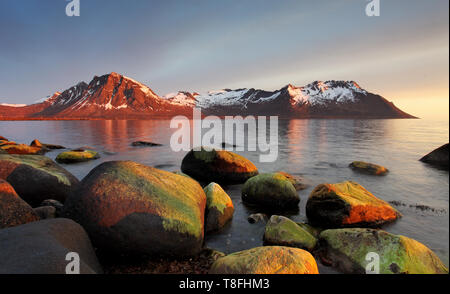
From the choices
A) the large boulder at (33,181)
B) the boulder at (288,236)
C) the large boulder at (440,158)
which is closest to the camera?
the boulder at (288,236)

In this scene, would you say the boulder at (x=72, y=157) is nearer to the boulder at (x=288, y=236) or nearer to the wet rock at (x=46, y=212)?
the wet rock at (x=46, y=212)

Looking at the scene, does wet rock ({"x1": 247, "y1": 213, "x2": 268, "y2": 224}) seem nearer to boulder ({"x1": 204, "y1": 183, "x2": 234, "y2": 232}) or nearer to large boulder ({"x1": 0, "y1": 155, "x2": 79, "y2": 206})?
boulder ({"x1": 204, "y1": 183, "x2": 234, "y2": 232})

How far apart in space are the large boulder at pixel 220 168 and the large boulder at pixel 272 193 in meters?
3.30

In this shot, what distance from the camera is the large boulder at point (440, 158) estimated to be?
19.6m

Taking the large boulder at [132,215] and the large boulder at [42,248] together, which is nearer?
the large boulder at [42,248]

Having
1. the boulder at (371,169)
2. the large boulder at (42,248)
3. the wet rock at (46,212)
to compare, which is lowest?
the boulder at (371,169)

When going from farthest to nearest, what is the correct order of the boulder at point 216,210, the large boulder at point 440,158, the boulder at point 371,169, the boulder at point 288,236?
the large boulder at point 440,158 < the boulder at point 371,169 < the boulder at point 216,210 < the boulder at point 288,236

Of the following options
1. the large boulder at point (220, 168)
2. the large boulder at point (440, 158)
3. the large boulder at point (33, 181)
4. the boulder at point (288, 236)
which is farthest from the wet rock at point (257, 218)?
the large boulder at point (440, 158)

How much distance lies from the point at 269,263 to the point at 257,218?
162 inches

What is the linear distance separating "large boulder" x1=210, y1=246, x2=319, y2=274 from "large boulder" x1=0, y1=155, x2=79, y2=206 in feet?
23.1

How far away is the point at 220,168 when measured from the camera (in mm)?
13734

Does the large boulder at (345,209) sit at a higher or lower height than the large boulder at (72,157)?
lower
